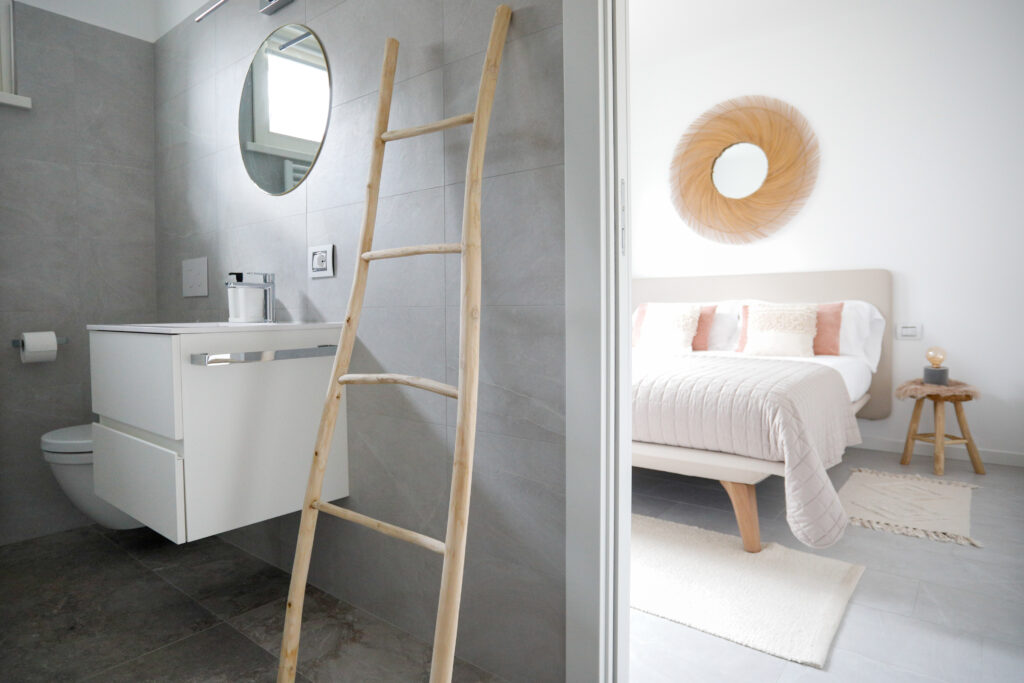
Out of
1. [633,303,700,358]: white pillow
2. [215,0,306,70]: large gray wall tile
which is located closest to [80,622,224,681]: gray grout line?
[215,0,306,70]: large gray wall tile

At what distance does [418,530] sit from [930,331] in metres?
3.37

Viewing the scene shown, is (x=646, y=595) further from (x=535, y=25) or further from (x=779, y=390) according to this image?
(x=535, y=25)

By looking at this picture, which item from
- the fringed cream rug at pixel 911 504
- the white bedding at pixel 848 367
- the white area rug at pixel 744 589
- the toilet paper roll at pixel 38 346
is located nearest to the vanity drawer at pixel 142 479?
the toilet paper roll at pixel 38 346

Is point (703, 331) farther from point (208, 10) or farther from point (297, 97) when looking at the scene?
point (208, 10)

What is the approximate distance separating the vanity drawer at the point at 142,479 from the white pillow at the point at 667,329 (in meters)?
2.93

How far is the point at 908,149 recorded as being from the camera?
11.5ft

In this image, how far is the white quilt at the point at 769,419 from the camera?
2.07m

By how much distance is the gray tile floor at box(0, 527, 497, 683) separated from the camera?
1486 mm

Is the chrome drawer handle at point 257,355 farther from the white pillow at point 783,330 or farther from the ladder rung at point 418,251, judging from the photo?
the white pillow at point 783,330

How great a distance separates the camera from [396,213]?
5.16ft

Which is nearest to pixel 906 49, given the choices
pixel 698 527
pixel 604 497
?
pixel 698 527

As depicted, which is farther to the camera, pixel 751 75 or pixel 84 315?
pixel 751 75

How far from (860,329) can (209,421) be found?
3.57 m

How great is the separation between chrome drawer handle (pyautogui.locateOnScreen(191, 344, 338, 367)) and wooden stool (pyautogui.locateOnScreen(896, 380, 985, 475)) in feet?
10.00
